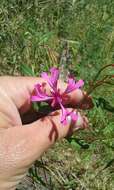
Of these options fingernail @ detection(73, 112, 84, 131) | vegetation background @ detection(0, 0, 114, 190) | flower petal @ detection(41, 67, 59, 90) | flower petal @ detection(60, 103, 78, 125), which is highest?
flower petal @ detection(41, 67, 59, 90)

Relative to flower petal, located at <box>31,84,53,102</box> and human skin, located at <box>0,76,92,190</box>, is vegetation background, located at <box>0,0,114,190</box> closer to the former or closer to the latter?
human skin, located at <box>0,76,92,190</box>

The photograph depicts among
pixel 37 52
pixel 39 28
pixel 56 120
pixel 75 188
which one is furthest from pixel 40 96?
pixel 39 28

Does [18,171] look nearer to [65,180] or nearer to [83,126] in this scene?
[83,126]

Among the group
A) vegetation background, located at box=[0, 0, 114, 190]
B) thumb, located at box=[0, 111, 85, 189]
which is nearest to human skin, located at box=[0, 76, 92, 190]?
thumb, located at box=[0, 111, 85, 189]

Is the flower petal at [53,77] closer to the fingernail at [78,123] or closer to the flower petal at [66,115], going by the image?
the flower petal at [66,115]

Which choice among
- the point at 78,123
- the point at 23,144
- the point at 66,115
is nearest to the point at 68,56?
the point at 78,123

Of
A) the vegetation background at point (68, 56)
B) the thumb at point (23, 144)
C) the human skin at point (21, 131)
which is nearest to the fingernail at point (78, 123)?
the human skin at point (21, 131)
